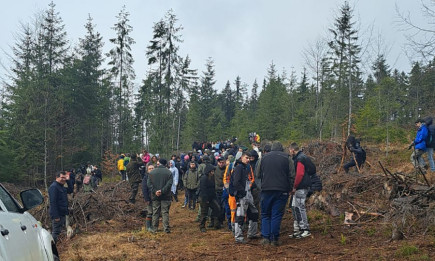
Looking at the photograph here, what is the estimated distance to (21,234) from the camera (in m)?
3.54

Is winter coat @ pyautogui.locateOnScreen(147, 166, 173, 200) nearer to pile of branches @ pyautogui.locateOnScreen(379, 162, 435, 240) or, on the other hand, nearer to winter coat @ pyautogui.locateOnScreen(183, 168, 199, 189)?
winter coat @ pyautogui.locateOnScreen(183, 168, 199, 189)

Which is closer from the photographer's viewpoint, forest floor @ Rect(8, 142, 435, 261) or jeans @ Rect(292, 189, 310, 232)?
forest floor @ Rect(8, 142, 435, 261)

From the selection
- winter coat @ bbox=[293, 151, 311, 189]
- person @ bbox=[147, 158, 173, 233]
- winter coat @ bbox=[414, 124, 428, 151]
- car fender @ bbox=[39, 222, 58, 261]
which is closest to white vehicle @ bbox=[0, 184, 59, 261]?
car fender @ bbox=[39, 222, 58, 261]

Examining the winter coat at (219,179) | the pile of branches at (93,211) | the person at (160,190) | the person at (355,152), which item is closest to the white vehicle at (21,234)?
the person at (160,190)

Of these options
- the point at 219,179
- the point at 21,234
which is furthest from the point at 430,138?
the point at 21,234

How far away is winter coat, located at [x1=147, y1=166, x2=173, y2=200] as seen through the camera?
10.3 meters

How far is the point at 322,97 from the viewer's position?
3441 cm

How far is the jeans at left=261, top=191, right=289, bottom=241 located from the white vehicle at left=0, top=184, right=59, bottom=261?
446 cm

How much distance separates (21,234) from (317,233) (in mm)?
6656

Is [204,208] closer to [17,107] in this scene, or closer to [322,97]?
[17,107]

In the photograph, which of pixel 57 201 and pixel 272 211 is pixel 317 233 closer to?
pixel 272 211

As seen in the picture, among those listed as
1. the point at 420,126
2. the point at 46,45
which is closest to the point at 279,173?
the point at 420,126

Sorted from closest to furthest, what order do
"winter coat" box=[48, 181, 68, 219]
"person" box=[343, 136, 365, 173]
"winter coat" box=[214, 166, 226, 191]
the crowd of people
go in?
1. the crowd of people
2. "winter coat" box=[48, 181, 68, 219]
3. "winter coat" box=[214, 166, 226, 191]
4. "person" box=[343, 136, 365, 173]

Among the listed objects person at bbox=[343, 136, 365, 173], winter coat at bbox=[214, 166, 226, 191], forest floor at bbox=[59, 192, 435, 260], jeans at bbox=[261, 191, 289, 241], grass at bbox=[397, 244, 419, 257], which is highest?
person at bbox=[343, 136, 365, 173]
